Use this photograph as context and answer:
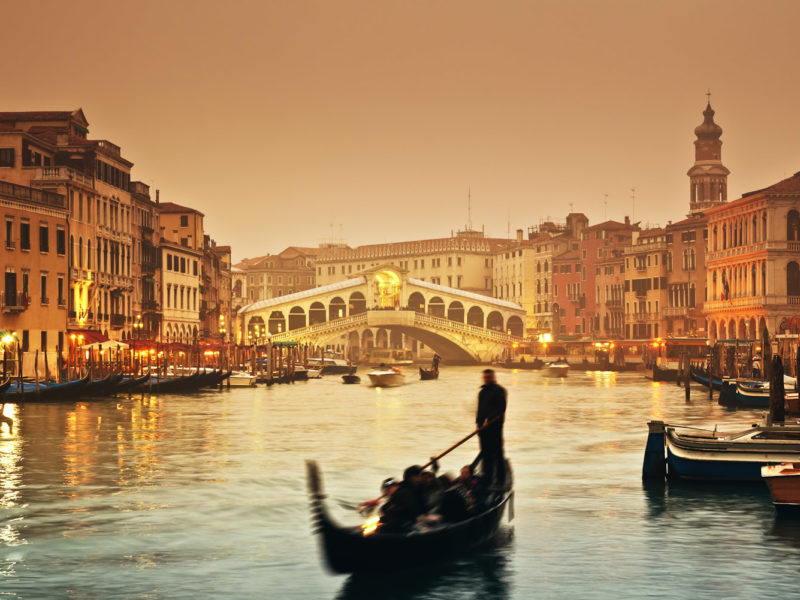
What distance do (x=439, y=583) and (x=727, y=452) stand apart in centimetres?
552

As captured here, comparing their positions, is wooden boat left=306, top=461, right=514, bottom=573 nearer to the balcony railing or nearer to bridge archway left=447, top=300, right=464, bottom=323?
the balcony railing

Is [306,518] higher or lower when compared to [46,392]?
lower

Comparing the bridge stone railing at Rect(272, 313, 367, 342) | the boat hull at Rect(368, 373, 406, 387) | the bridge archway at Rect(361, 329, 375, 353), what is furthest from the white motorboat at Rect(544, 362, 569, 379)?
the bridge archway at Rect(361, 329, 375, 353)

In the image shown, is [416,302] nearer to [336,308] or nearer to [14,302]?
[336,308]

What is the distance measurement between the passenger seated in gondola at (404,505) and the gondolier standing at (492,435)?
1.81 m

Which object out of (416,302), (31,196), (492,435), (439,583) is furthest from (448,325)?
(439,583)

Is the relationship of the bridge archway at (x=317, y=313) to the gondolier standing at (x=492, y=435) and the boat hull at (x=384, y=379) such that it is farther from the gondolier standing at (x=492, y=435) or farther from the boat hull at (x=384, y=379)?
the gondolier standing at (x=492, y=435)

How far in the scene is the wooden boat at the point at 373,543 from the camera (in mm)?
Answer: 9836

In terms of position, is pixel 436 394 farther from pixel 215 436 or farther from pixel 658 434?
pixel 658 434

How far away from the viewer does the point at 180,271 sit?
56094 millimetres

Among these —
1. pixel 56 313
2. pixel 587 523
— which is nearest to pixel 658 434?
pixel 587 523

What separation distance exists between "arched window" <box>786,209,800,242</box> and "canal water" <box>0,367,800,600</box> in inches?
960

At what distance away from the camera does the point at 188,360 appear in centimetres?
4991

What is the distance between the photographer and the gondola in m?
30.6
